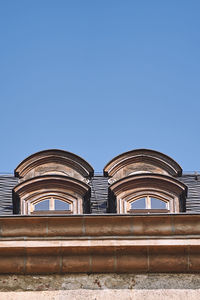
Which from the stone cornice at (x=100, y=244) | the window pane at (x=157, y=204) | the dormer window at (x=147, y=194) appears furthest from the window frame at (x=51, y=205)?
the stone cornice at (x=100, y=244)

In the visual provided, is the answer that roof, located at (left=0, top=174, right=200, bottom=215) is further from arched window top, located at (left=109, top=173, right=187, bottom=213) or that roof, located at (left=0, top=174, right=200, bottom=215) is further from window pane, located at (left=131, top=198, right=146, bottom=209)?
window pane, located at (left=131, top=198, right=146, bottom=209)

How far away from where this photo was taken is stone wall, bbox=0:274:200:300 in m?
16.4

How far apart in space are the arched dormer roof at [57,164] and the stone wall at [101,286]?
687 cm

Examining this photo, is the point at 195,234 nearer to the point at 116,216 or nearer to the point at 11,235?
the point at 116,216

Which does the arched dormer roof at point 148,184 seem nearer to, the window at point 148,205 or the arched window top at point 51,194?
the window at point 148,205

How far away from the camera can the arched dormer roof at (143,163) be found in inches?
930

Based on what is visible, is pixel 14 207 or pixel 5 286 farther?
pixel 14 207

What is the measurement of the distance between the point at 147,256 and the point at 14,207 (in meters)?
4.64

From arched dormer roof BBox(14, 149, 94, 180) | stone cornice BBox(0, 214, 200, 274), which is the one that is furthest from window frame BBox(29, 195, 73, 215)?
stone cornice BBox(0, 214, 200, 274)

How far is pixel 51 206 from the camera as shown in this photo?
2081 centimetres

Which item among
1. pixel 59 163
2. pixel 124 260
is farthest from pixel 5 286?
pixel 59 163

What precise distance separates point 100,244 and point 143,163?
7.05 metres

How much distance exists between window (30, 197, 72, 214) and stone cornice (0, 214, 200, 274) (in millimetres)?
3725

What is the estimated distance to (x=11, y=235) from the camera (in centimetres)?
1694
